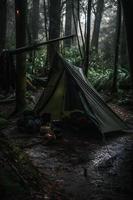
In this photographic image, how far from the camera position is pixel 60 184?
18.0ft

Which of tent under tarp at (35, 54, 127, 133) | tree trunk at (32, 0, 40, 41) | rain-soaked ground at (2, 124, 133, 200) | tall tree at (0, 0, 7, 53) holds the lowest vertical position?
rain-soaked ground at (2, 124, 133, 200)

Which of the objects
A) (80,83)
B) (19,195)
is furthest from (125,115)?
(19,195)

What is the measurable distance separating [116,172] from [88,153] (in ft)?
3.72

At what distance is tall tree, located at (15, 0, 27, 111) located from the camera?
9844 millimetres

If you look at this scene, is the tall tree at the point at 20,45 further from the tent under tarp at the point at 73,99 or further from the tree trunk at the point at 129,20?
the tree trunk at the point at 129,20

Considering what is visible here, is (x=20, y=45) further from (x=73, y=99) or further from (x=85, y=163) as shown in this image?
(x=85, y=163)

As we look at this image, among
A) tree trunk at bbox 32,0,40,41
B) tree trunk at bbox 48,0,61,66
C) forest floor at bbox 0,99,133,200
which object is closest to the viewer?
Result: forest floor at bbox 0,99,133,200

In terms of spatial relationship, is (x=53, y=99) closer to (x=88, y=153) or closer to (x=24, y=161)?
(x=88, y=153)

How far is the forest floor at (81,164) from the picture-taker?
5225mm

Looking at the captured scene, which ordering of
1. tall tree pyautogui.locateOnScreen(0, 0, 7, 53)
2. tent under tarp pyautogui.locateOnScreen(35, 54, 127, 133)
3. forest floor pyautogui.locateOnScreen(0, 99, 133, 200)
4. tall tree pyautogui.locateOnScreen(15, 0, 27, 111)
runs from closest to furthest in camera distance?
forest floor pyautogui.locateOnScreen(0, 99, 133, 200), tent under tarp pyautogui.locateOnScreen(35, 54, 127, 133), tall tree pyautogui.locateOnScreen(15, 0, 27, 111), tall tree pyautogui.locateOnScreen(0, 0, 7, 53)

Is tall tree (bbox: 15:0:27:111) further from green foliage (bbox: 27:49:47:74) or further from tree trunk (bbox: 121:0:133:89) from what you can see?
green foliage (bbox: 27:49:47:74)

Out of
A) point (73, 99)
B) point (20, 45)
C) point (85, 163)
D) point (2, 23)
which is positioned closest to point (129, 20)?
point (85, 163)

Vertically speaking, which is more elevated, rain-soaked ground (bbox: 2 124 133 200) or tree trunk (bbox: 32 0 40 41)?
Answer: tree trunk (bbox: 32 0 40 41)

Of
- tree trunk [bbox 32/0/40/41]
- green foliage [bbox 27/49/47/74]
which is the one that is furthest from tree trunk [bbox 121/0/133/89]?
tree trunk [bbox 32/0/40/41]
